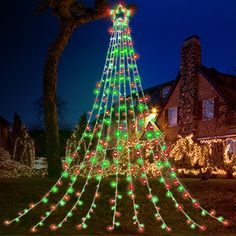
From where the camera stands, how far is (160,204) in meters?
10.9

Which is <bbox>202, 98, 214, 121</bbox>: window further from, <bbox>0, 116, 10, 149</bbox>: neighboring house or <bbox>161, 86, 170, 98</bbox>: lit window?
<bbox>0, 116, 10, 149</bbox>: neighboring house

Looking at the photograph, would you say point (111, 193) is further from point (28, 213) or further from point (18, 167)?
Result: point (18, 167)

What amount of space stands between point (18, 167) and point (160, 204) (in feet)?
26.9

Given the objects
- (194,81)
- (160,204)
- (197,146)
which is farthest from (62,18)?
(194,81)

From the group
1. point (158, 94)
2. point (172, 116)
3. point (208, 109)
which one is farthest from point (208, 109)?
point (158, 94)

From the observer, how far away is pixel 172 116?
86.2 ft

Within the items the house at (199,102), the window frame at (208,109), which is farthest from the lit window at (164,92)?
the window frame at (208,109)

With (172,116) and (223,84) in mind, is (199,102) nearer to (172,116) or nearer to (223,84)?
(223,84)

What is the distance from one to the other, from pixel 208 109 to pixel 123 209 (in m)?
14.4

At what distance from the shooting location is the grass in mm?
8914

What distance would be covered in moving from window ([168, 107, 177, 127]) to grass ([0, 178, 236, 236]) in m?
13.3

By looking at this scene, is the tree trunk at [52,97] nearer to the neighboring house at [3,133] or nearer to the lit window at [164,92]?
the lit window at [164,92]

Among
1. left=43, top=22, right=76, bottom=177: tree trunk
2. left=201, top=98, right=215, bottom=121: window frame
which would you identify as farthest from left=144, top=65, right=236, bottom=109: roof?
left=43, top=22, right=76, bottom=177: tree trunk

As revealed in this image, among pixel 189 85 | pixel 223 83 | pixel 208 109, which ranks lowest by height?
pixel 208 109
